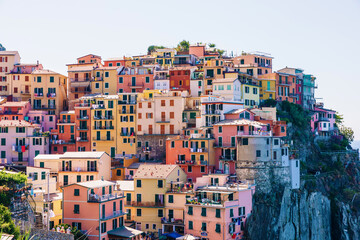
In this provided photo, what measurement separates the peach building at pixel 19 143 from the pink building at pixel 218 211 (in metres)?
26.8

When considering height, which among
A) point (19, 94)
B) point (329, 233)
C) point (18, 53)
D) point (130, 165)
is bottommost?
point (329, 233)

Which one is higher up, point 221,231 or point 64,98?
point 64,98

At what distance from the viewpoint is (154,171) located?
68.8 m

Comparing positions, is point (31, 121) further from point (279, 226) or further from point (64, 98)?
point (279, 226)

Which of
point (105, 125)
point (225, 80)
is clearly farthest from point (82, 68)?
point (225, 80)

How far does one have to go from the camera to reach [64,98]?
9269 centimetres

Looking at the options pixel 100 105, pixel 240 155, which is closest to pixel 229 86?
pixel 240 155

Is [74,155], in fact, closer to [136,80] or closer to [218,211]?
[218,211]

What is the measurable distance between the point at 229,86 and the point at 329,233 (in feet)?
84.4

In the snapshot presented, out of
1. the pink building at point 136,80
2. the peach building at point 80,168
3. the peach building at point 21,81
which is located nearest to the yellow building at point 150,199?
the peach building at point 80,168

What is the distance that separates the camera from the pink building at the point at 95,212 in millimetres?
59716

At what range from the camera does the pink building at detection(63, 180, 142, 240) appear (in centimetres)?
5972

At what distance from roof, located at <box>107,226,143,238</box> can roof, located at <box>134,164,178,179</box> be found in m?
7.42

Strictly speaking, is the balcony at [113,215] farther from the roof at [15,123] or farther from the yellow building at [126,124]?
the roof at [15,123]
